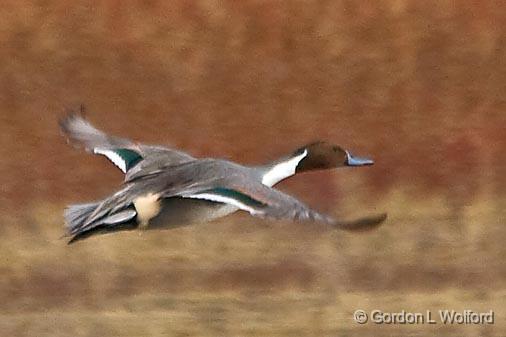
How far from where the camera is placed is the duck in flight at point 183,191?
169 centimetres

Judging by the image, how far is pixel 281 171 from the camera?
6.31 feet

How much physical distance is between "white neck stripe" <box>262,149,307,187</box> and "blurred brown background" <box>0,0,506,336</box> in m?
0.73

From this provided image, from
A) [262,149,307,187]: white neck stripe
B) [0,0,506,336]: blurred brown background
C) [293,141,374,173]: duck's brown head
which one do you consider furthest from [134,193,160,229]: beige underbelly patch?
[0,0,506,336]: blurred brown background

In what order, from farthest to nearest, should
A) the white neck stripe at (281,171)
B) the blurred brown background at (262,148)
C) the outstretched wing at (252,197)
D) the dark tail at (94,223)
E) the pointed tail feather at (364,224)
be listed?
1. the blurred brown background at (262,148)
2. the white neck stripe at (281,171)
3. the dark tail at (94,223)
4. the outstretched wing at (252,197)
5. the pointed tail feather at (364,224)

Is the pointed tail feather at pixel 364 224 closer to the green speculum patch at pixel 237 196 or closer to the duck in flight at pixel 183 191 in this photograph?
the duck in flight at pixel 183 191

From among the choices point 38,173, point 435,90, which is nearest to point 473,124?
point 435,90

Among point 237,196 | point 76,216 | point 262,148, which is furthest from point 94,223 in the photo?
point 262,148

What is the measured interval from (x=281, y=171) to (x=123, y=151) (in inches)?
8.4

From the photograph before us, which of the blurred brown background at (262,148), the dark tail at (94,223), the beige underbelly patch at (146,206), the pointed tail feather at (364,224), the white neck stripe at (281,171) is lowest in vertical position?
the pointed tail feather at (364,224)

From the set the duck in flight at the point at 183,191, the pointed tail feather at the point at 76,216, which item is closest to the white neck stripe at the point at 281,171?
the duck in flight at the point at 183,191

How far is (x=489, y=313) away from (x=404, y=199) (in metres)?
0.27

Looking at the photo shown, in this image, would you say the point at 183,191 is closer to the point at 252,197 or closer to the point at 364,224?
the point at 252,197

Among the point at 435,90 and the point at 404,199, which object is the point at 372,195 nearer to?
the point at 404,199

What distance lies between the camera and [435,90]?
2.83 m
